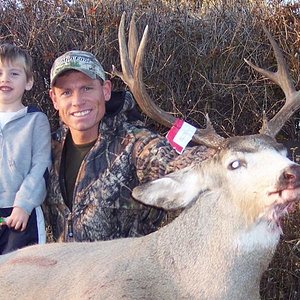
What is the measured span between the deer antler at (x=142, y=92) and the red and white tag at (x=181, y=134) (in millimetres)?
34

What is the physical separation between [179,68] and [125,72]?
272 cm

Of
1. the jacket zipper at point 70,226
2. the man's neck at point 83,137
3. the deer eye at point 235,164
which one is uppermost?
the deer eye at point 235,164

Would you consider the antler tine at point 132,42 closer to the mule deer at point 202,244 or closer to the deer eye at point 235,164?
the mule deer at point 202,244

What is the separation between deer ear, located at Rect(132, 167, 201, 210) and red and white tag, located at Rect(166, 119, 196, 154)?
0.19 m

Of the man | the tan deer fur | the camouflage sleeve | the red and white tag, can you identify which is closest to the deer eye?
the tan deer fur

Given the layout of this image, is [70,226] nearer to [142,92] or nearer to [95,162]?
[95,162]

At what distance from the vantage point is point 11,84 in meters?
4.71

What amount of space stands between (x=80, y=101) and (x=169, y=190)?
54.3 inches

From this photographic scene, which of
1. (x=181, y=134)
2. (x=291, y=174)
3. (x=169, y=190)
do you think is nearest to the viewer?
(x=291, y=174)

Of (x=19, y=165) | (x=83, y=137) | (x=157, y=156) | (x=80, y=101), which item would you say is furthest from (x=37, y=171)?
(x=157, y=156)

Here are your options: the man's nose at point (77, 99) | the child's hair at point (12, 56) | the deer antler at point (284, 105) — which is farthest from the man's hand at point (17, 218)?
the deer antler at point (284, 105)

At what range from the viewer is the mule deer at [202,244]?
3.08 meters

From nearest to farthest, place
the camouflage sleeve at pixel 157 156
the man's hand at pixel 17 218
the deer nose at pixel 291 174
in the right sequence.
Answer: the deer nose at pixel 291 174 < the camouflage sleeve at pixel 157 156 < the man's hand at pixel 17 218

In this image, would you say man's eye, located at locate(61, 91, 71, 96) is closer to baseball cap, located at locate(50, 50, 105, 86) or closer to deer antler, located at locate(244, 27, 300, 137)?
baseball cap, located at locate(50, 50, 105, 86)
